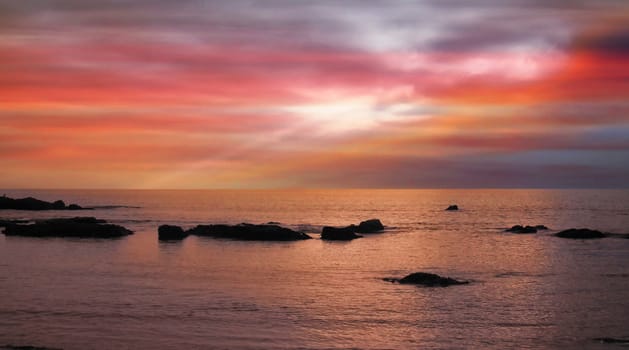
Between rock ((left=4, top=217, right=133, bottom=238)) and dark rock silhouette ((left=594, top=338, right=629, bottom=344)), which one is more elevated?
rock ((left=4, top=217, right=133, bottom=238))

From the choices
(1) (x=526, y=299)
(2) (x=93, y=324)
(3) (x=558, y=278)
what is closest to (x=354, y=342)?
(2) (x=93, y=324)

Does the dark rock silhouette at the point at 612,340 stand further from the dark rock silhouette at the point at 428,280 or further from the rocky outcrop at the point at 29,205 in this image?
the rocky outcrop at the point at 29,205

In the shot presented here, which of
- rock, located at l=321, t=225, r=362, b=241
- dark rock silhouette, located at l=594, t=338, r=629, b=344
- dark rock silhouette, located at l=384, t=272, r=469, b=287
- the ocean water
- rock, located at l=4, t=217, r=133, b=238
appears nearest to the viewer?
dark rock silhouette, located at l=594, t=338, r=629, b=344

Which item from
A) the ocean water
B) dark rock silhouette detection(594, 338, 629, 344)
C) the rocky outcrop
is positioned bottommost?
dark rock silhouette detection(594, 338, 629, 344)

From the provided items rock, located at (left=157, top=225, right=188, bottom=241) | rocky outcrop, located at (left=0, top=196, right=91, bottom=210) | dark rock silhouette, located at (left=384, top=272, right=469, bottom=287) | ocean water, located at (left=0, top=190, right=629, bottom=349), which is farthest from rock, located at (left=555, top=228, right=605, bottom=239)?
rocky outcrop, located at (left=0, top=196, right=91, bottom=210)

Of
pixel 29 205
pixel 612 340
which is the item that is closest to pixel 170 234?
pixel 612 340

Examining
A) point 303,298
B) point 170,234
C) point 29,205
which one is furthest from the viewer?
point 29,205

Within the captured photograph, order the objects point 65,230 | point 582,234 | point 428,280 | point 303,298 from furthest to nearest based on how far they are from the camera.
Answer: point 582,234 → point 65,230 → point 428,280 → point 303,298

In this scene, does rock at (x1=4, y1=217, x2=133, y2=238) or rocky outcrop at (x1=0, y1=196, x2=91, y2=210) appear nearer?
rock at (x1=4, y1=217, x2=133, y2=238)

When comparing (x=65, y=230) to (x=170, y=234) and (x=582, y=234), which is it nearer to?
(x=170, y=234)

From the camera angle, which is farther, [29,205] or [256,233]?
[29,205]

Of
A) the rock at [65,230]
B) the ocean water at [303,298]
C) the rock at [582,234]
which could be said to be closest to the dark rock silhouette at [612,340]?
the ocean water at [303,298]

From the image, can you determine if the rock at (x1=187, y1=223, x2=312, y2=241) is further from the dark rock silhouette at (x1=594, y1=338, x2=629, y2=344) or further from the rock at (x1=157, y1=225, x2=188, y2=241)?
the dark rock silhouette at (x1=594, y1=338, x2=629, y2=344)

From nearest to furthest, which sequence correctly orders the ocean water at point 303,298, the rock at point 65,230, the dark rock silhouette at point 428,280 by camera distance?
1. the ocean water at point 303,298
2. the dark rock silhouette at point 428,280
3. the rock at point 65,230
